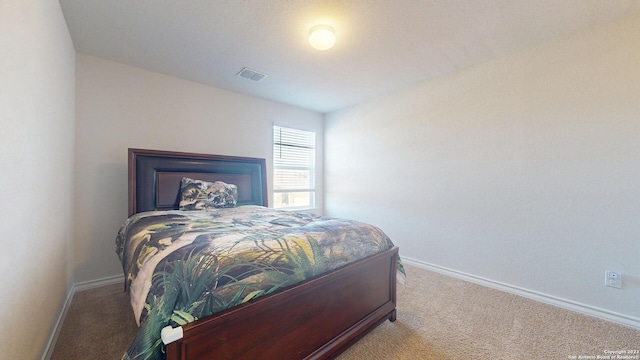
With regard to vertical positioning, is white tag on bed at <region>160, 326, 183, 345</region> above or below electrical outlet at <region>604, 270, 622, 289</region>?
above

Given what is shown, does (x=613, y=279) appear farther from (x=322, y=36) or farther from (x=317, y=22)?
(x=317, y=22)

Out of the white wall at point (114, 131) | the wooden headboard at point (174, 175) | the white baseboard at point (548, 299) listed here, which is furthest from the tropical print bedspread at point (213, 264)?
the white baseboard at point (548, 299)

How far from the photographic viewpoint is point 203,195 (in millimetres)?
2727

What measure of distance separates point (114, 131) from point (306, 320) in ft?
9.30

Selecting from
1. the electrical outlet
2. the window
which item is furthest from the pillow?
the electrical outlet

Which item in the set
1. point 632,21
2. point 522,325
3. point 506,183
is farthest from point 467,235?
point 632,21

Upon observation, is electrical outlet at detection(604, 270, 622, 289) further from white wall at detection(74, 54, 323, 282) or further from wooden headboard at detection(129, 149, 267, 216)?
white wall at detection(74, 54, 323, 282)

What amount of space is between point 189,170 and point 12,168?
5.96 ft

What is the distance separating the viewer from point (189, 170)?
2.93 m

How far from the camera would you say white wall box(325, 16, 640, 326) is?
6.39 feet

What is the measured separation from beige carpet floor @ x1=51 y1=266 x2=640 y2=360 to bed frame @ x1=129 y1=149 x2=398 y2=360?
0.19 metres

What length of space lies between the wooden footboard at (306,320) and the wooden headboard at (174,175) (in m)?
2.04

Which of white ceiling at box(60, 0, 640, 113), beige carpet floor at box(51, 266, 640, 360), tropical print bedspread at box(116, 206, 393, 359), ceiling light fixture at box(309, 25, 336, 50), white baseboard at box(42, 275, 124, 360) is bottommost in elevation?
beige carpet floor at box(51, 266, 640, 360)

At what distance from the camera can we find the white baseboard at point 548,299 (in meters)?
1.91
